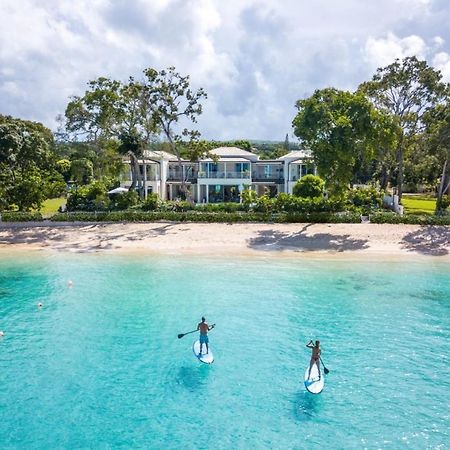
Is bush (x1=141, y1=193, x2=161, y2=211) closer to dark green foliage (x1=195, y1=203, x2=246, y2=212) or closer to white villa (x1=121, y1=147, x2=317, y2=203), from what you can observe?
dark green foliage (x1=195, y1=203, x2=246, y2=212)

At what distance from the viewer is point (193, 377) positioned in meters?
17.2

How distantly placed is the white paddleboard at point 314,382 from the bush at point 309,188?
32384 millimetres

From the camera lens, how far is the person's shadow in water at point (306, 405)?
14602 mm

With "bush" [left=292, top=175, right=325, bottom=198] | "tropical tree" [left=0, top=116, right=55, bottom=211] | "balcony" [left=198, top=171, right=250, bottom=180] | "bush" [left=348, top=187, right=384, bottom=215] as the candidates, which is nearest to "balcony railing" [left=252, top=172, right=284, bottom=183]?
"balcony" [left=198, top=171, right=250, bottom=180]

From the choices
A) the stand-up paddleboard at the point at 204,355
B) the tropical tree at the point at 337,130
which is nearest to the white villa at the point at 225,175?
the tropical tree at the point at 337,130

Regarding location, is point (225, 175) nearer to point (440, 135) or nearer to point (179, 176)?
point (179, 176)

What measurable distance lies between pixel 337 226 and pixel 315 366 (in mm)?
28330

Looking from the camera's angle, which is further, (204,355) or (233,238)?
(233,238)

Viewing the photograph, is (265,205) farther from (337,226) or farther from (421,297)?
(421,297)

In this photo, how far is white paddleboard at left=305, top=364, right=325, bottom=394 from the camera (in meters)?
15.7

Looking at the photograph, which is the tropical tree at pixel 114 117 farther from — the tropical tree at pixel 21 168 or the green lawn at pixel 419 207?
the green lawn at pixel 419 207

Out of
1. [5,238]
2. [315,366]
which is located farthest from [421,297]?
[5,238]

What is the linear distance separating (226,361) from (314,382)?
4.03m

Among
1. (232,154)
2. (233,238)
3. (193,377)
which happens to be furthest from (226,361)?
(232,154)
